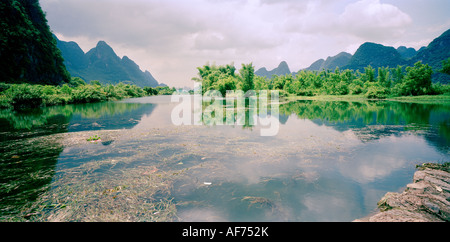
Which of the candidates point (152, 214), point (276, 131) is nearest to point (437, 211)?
point (152, 214)

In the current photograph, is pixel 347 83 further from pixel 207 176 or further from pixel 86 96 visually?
pixel 86 96

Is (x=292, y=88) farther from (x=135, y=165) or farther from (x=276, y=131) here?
(x=135, y=165)

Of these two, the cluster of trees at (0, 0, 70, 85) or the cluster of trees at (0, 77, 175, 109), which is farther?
the cluster of trees at (0, 0, 70, 85)

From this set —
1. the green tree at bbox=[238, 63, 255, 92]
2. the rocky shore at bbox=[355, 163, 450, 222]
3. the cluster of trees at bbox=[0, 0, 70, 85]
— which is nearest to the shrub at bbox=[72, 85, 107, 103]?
the cluster of trees at bbox=[0, 0, 70, 85]

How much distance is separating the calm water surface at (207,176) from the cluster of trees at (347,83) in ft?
150

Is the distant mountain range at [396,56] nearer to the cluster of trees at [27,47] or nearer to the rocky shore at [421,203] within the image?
the rocky shore at [421,203]

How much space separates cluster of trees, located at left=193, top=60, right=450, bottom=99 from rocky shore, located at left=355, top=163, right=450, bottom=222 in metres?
50.5

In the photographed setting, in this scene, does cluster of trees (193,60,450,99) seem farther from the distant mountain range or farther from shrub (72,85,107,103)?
the distant mountain range

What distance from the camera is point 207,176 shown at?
21.6 feet

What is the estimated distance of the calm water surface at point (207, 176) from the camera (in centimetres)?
468

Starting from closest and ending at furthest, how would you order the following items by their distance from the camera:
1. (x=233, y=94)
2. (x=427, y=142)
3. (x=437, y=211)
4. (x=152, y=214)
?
(x=437, y=211), (x=152, y=214), (x=427, y=142), (x=233, y=94)

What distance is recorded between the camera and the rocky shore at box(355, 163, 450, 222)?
3998 millimetres
